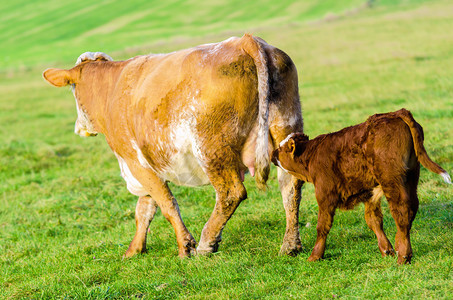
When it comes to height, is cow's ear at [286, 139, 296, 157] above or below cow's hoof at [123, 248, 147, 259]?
above

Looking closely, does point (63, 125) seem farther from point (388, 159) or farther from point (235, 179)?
point (388, 159)

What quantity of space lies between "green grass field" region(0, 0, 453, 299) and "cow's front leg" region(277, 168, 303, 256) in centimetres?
16

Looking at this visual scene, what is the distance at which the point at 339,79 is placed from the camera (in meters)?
20.7

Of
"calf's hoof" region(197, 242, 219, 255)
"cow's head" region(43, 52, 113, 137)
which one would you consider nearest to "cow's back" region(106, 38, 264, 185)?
"calf's hoof" region(197, 242, 219, 255)

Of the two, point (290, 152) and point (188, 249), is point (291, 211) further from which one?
point (188, 249)

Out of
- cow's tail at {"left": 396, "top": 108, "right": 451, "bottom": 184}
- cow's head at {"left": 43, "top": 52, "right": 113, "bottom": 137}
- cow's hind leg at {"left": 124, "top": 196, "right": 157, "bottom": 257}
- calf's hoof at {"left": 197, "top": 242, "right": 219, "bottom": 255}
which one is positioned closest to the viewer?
cow's tail at {"left": 396, "top": 108, "right": 451, "bottom": 184}

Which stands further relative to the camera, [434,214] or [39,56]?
[39,56]

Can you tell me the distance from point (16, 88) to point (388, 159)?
1040 inches

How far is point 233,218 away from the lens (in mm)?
7496

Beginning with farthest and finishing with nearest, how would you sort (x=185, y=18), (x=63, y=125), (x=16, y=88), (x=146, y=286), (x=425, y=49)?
(x=185, y=18) < (x=16, y=88) < (x=425, y=49) < (x=63, y=125) < (x=146, y=286)

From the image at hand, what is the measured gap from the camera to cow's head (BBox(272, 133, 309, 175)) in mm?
5742

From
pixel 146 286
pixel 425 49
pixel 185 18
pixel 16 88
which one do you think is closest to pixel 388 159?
pixel 146 286

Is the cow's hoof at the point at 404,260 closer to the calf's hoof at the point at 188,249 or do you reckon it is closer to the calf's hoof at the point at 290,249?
the calf's hoof at the point at 290,249

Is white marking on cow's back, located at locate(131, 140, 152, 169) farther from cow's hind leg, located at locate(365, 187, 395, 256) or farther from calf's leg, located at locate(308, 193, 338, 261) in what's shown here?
cow's hind leg, located at locate(365, 187, 395, 256)
